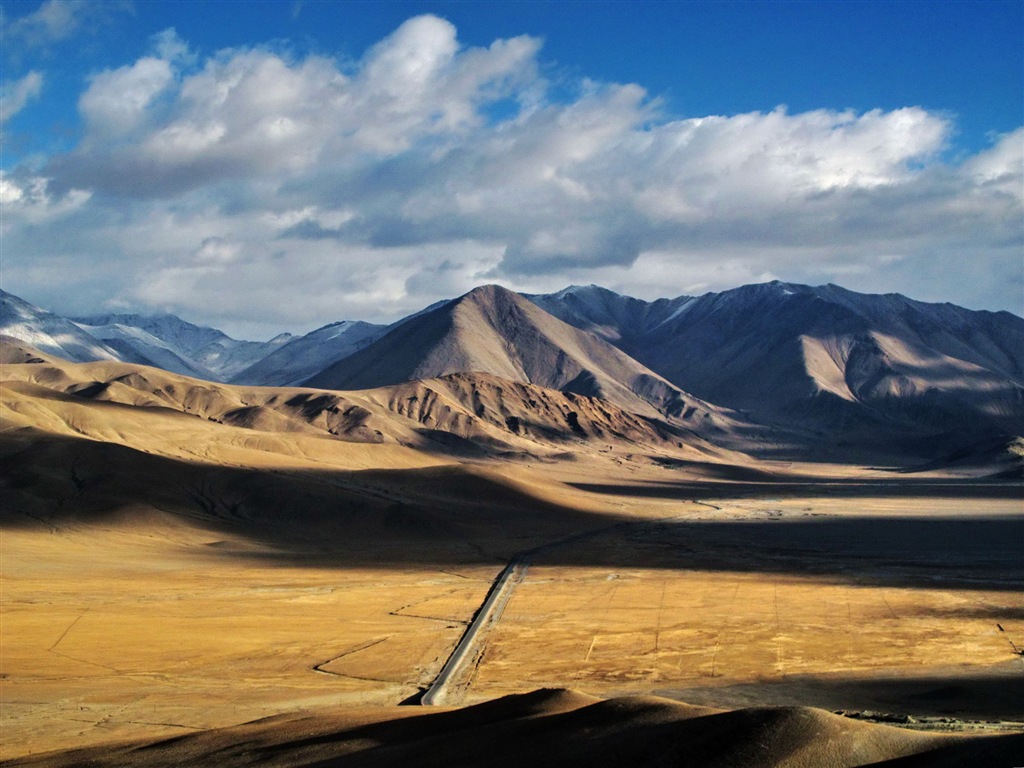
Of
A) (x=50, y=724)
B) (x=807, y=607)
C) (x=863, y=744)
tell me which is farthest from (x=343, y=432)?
(x=863, y=744)

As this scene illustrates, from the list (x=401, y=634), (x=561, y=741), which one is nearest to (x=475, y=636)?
(x=401, y=634)

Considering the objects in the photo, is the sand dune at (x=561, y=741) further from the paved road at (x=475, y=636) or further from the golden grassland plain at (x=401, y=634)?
the paved road at (x=475, y=636)

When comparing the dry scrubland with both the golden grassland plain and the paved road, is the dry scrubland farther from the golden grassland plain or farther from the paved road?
the paved road

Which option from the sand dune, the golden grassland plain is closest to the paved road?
the golden grassland plain

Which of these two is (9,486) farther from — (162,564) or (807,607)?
(807,607)

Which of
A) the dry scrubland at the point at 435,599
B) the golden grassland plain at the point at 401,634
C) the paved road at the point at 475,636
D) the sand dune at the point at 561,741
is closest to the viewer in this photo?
the sand dune at the point at 561,741

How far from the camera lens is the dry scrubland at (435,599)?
33.3 metres

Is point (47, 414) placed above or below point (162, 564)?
above

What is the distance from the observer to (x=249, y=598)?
6075cm

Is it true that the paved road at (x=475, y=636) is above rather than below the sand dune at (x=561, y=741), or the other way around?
below

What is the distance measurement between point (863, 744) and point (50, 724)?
25.4m

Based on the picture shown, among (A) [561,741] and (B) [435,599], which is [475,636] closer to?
(B) [435,599]

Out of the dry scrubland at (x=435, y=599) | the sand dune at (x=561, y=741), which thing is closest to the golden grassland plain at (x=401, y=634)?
the dry scrubland at (x=435, y=599)

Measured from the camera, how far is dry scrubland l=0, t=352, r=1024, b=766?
3334 centimetres
